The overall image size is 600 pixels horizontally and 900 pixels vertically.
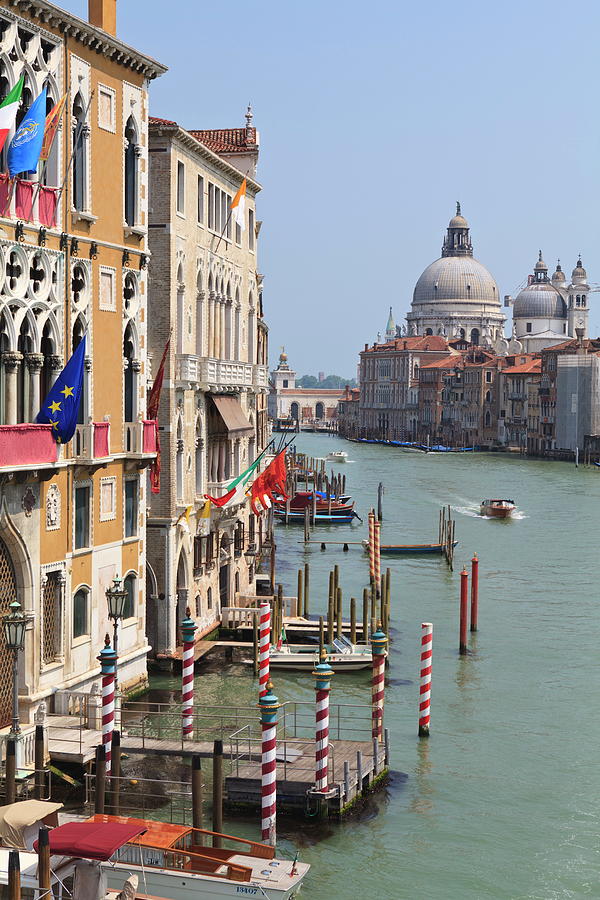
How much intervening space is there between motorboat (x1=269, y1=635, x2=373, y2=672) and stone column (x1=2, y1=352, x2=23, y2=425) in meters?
7.30

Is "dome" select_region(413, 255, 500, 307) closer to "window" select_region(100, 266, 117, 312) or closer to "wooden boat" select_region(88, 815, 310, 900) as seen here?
"window" select_region(100, 266, 117, 312)

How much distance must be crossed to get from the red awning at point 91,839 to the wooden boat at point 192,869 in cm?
16

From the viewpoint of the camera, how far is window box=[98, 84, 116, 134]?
13.9 meters

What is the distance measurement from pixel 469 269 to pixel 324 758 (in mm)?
→ 128514

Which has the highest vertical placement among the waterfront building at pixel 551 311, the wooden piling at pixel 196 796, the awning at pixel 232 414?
the waterfront building at pixel 551 311

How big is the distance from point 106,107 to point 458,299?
124 metres

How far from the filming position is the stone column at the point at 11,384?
12.1m

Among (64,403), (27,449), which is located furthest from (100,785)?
(64,403)

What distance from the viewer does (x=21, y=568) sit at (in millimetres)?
12414

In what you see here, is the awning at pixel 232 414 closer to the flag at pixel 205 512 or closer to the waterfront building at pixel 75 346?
the flag at pixel 205 512

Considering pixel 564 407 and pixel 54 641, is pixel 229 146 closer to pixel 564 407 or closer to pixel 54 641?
pixel 54 641

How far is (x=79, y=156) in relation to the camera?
13.5 metres

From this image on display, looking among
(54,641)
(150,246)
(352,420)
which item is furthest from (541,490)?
(352,420)

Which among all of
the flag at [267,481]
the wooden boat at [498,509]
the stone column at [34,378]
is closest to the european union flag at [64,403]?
the stone column at [34,378]
